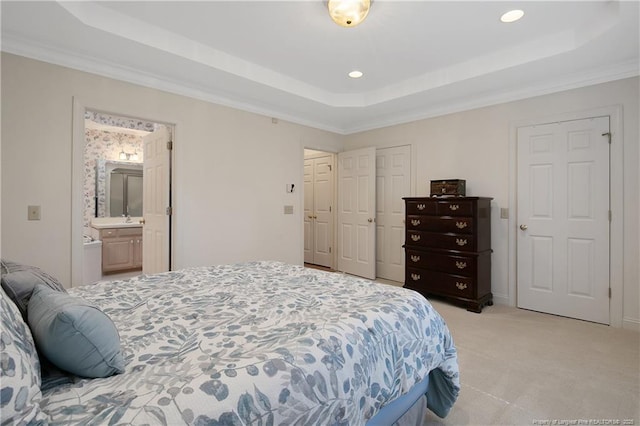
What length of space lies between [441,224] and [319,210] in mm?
2707

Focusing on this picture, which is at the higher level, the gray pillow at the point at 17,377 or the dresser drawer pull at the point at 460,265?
the gray pillow at the point at 17,377

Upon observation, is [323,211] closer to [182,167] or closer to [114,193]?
[182,167]

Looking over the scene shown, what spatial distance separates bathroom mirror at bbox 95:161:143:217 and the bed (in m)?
4.25

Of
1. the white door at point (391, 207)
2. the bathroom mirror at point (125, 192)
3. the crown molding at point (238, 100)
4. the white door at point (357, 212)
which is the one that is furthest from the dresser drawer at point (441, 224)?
the bathroom mirror at point (125, 192)

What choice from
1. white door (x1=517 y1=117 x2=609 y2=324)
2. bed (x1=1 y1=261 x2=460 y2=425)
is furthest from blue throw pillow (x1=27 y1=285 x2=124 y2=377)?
white door (x1=517 y1=117 x2=609 y2=324)

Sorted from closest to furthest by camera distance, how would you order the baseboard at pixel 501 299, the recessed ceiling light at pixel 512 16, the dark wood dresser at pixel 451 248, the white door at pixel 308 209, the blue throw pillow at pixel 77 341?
the blue throw pillow at pixel 77 341 → the recessed ceiling light at pixel 512 16 → the dark wood dresser at pixel 451 248 → the baseboard at pixel 501 299 → the white door at pixel 308 209

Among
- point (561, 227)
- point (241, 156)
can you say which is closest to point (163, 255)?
point (241, 156)

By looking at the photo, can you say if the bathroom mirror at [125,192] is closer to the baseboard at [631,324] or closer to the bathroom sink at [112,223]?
the bathroom sink at [112,223]

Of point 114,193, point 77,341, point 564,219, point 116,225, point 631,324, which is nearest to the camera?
point 77,341

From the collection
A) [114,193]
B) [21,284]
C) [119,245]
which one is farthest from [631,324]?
[114,193]

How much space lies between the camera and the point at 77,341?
95cm

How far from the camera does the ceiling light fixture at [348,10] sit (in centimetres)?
222

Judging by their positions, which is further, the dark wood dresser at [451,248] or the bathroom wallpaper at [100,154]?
the bathroom wallpaper at [100,154]

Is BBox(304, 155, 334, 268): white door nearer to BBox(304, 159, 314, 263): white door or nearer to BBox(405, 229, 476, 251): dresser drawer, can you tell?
BBox(304, 159, 314, 263): white door
